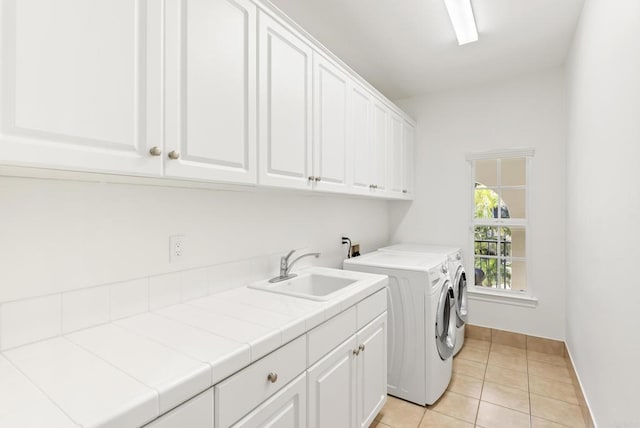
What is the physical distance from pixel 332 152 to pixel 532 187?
7.21 ft

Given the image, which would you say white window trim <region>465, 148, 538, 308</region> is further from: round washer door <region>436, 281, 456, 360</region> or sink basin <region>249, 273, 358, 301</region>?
sink basin <region>249, 273, 358, 301</region>

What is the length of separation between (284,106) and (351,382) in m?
1.40

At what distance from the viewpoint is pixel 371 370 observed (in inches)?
72.0

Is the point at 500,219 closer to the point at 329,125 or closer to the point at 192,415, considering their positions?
the point at 329,125

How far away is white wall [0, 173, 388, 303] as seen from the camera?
103 cm

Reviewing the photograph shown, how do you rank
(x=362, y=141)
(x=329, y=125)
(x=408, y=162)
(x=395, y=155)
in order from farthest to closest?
(x=408, y=162) < (x=395, y=155) < (x=362, y=141) < (x=329, y=125)

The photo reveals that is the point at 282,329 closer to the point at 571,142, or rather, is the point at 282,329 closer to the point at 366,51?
the point at 366,51

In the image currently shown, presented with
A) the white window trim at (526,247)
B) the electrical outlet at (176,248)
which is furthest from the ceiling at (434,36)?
the electrical outlet at (176,248)

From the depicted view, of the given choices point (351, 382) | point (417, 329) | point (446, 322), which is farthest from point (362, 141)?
point (351, 382)

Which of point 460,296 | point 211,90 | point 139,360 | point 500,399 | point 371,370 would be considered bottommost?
point 500,399

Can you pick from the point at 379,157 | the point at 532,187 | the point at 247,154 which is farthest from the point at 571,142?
the point at 247,154

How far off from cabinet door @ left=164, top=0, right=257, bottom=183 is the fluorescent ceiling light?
1.32 meters

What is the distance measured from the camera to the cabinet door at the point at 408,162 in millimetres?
3357

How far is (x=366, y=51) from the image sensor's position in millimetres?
2594
